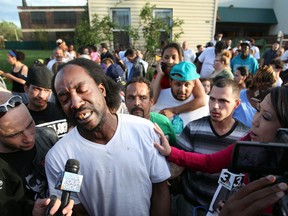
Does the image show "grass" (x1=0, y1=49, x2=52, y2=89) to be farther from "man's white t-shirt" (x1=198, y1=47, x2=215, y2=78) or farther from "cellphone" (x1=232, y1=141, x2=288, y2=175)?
"cellphone" (x1=232, y1=141, x2=288, y2=175)

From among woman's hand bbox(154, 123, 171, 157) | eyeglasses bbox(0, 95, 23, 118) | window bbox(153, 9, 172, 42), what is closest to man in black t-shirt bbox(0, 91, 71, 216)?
eyeglasses bbox(0, 95, 23, 118)

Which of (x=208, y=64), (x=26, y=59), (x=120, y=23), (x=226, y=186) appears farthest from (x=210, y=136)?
(x=26, y=59)

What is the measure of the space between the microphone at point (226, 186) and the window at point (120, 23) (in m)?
12.3

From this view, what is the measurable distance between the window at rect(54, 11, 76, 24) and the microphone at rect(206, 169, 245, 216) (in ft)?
184

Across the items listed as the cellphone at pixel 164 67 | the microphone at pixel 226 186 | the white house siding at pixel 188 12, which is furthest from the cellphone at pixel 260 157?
the white house siding at pixel 188 12

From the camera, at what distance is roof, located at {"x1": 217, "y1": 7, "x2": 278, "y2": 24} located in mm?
24688

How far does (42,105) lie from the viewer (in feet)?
9.08

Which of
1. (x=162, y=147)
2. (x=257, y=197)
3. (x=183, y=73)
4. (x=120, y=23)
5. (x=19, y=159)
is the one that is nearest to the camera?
(x=257, y=197)

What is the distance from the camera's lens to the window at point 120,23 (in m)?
12.9

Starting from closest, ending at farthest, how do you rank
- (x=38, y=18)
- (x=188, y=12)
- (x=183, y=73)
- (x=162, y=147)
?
1. (x=162, y=147)
2. (x=183, y=73)
3. (x=188, y=12)
4. (x=38, y=18)

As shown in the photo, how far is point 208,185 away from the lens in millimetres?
2074

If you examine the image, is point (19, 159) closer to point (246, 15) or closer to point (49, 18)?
point (246, 15)

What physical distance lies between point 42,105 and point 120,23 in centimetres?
1150

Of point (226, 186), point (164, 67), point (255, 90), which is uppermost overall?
point (164, 67)
